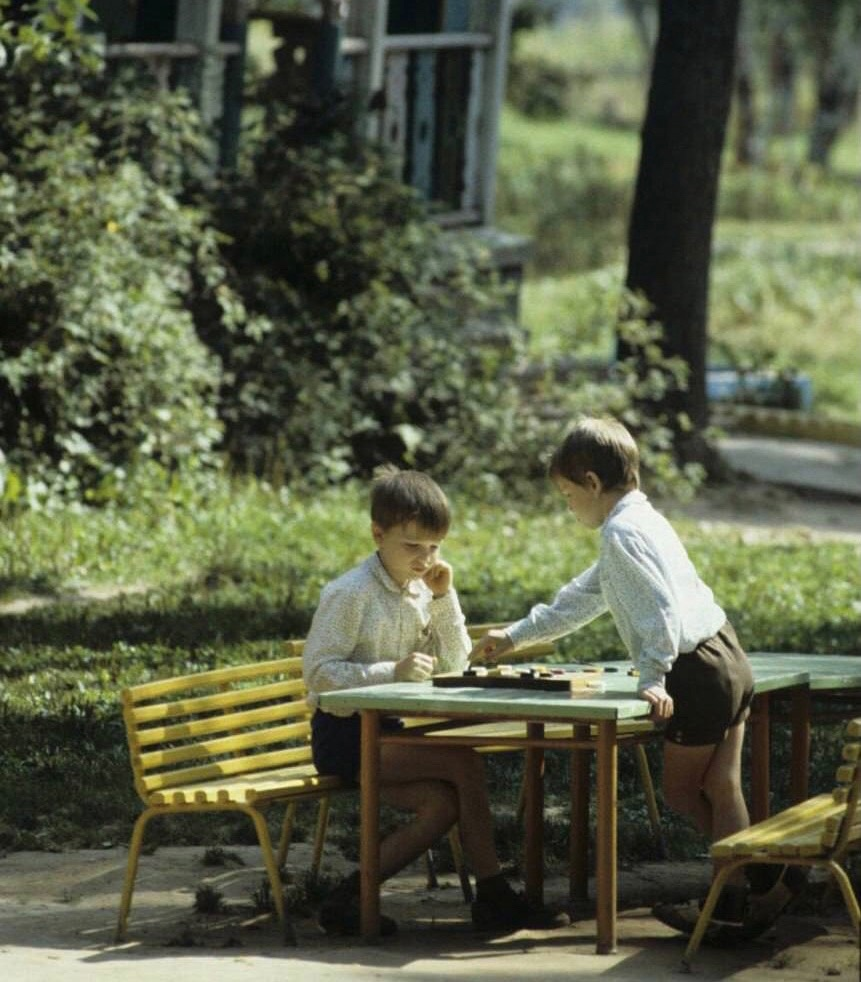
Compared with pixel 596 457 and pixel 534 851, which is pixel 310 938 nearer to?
pixel 534 851

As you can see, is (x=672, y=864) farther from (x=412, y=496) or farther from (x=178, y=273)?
(x=178, y=273)

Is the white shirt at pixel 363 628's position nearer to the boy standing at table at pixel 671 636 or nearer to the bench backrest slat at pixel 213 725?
the bench backrest slat at pixel 213 725

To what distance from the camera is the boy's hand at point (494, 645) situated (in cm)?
718

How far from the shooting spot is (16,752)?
29.7 ft

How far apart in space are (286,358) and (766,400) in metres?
7.89

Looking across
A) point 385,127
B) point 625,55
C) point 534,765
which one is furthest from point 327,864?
point 625,55

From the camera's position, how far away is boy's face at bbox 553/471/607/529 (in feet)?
22.4

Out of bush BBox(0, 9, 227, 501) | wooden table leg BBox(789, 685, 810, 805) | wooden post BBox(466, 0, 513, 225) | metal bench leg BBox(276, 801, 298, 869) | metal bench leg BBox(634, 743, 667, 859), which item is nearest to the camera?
wooden table leg BBox(789, 685, 810, 805)

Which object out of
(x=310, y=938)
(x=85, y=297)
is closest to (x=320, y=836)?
(x=310, y=938)

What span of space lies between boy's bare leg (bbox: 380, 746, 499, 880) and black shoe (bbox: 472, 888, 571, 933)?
0.08 metres

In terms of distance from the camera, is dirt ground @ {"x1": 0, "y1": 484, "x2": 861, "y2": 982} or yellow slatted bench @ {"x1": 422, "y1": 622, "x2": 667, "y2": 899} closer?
dirt ground @ {"x1": 0, "y1": 484, "x2": 861, "y2": 982}

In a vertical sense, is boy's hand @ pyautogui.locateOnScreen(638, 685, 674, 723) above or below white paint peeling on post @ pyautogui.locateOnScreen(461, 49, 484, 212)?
below

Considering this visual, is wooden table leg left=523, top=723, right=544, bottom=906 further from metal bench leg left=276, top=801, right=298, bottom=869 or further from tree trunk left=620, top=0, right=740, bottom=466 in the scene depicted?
tree trunk left=620, top=0, right=740, bottom=466

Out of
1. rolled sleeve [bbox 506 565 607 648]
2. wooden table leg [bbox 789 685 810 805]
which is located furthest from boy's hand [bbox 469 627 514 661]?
wooden table leg [bbox 789 685 810 805]
